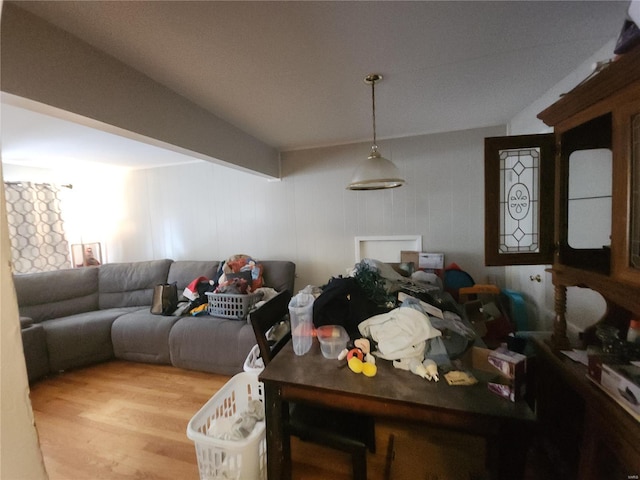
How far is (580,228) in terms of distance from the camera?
1203 mm

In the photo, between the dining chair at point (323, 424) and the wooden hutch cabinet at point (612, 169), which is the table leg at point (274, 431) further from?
the wooden hutch cabinet at point (612, 169)

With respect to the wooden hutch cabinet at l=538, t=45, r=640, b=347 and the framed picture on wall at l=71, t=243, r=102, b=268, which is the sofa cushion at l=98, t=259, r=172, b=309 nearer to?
the framed picture on wall at l=71, t=243, r=102, b=268

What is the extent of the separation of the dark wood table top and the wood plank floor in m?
0.72

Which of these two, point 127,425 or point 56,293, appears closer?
point 127,425

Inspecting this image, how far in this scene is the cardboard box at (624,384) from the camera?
803 mm

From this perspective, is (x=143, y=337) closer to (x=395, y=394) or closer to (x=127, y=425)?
(x=127, y=425)

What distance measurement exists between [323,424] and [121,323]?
2.35 metres

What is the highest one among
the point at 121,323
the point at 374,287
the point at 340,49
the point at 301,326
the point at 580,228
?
the point at 340,49

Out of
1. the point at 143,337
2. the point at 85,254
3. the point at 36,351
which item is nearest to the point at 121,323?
the point at 143,337

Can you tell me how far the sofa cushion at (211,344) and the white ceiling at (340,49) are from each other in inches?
69.2

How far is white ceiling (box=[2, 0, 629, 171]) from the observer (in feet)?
3.44

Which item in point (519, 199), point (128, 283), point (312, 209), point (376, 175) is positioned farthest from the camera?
point (128, 283)

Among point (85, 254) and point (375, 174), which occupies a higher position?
point (375, 174)

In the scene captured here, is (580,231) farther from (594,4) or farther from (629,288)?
(594,4)
